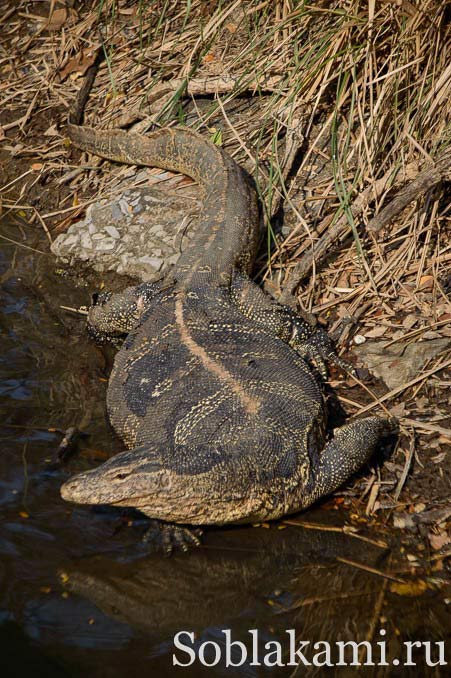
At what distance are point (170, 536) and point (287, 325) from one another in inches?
87.6

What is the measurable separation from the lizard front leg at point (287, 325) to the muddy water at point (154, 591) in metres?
1.53

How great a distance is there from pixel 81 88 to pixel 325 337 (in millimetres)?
5114

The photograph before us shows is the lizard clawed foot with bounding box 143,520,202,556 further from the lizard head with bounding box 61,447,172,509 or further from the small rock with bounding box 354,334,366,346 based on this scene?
the small rock with bounding box 354,334,366,346

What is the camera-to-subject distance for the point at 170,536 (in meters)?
5.18

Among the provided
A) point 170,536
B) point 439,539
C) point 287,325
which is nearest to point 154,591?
point 170,536

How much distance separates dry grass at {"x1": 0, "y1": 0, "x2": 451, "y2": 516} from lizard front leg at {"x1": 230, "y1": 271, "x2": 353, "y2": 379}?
0.34 meters

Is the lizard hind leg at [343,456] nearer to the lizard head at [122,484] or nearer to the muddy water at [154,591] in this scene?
the muddy water at [154,591]

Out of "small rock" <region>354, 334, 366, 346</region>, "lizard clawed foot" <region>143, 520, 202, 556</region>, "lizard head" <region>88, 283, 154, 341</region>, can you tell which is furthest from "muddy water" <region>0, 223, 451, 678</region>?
"small rock" <region>354, 334, 366, 346</region>

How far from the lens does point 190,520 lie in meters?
5.14

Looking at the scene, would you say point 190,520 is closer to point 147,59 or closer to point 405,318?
point 405,318

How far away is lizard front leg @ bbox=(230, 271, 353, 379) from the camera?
6.62 m

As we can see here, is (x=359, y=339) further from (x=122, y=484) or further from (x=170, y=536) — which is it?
(x=122, y=484)

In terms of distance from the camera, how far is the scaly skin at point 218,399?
504 cm

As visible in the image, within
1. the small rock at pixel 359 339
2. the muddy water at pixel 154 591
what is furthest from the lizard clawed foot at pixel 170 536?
the small rock at pixel 359 339
